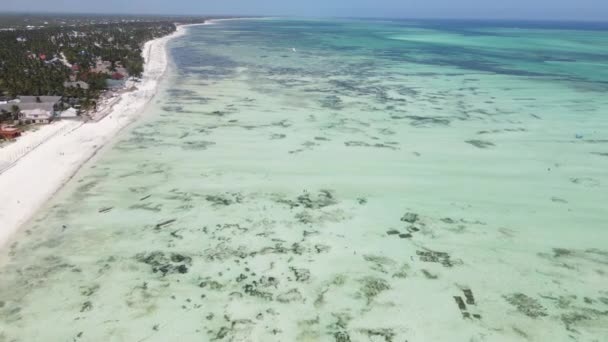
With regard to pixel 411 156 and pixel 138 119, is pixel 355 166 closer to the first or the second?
pixel 411 156

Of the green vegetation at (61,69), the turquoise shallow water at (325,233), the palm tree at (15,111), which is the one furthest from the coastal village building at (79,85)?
the turquoise shallow water at (325,233)

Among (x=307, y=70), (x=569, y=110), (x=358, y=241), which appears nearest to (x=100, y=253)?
(x=358, y=241)

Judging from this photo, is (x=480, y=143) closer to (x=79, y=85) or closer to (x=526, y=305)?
(x=526, y=305)

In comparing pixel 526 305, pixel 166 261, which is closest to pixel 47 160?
pixel 166 261

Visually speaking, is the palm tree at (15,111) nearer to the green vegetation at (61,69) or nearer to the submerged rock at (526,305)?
the green vegetation at (61,69)

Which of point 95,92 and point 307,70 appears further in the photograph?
point 307,70

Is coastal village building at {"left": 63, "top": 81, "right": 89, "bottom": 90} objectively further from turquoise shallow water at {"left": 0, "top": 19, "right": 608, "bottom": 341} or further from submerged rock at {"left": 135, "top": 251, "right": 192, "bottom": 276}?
submerged rock at {"left": 135, "top": 251, "right": 192, "bottom": 276}
